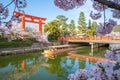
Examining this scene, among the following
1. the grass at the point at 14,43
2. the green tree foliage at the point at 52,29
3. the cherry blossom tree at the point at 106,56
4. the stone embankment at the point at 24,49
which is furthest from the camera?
the green tree foliage at the point at 52,29

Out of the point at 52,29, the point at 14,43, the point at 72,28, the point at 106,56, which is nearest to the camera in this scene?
the point at 106,56

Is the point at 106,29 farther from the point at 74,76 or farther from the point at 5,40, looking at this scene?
the point at 5,40

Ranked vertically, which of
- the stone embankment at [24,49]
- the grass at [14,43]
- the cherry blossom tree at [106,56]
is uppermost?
the cherry blossom tree at [106,56]

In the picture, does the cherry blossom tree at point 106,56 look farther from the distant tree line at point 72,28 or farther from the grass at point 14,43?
the distant tree line at point 72,28

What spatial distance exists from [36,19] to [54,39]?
17.5ft

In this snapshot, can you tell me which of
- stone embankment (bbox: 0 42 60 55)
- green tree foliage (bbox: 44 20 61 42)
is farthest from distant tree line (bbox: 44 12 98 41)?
stone embankment (bbox: 0 42 60 55)

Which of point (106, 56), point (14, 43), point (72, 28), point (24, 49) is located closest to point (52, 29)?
point (24, 49)

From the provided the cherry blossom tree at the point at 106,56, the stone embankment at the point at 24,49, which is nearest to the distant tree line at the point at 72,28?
the stone embankment at the point at 24,49

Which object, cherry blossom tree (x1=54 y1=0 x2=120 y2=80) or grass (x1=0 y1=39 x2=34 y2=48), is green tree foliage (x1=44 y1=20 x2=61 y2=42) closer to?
grass (x1=0 y1=39 x2=34 y2=48)

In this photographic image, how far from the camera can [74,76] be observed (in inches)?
49.3

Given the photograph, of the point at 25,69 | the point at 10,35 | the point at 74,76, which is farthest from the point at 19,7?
the point at 10,35

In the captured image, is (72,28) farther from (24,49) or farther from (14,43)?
(14,43)

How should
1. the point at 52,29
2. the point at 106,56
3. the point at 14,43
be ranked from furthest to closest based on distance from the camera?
the point at 52,29 → the point at 14,43 → the point at 106,56

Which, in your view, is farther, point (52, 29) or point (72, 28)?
point (72, 28)
